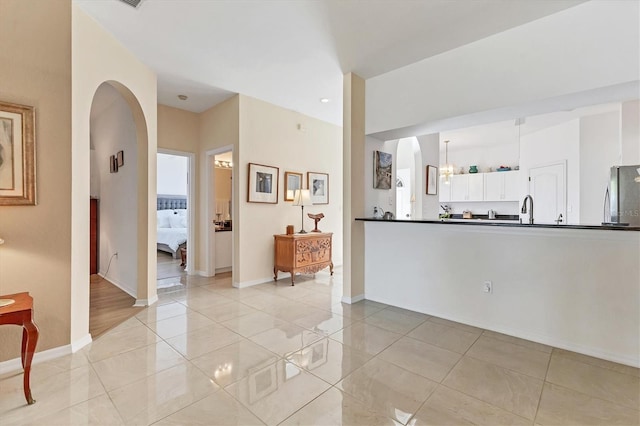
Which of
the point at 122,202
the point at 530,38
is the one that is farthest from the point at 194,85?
the point at 530,38

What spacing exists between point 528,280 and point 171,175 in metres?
9.20

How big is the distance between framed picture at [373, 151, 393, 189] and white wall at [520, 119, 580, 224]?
10.8ft

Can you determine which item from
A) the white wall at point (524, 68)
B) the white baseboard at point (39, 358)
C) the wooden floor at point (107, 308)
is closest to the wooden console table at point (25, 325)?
the white baseboard at point (39, 358)

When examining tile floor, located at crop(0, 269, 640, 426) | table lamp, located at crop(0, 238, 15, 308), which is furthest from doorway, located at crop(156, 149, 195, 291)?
table lamp, located at crop(0, 238, 15, 308)

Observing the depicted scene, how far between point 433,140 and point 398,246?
9.26 ft

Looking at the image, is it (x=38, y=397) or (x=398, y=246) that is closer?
(x=38, y=397)

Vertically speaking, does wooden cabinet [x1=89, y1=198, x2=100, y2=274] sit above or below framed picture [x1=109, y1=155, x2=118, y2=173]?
below

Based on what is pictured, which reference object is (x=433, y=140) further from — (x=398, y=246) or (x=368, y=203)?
(x=398, y=246)

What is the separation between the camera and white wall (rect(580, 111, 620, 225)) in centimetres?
441

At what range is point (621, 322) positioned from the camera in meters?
2.21

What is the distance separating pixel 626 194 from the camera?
329cm

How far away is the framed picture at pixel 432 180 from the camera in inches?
205

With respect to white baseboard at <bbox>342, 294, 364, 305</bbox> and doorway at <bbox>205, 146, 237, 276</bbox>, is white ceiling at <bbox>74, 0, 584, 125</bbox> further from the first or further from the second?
white baseboard at <bbox>342, 294, 364, 305</bbox>

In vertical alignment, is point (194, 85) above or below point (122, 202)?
above
